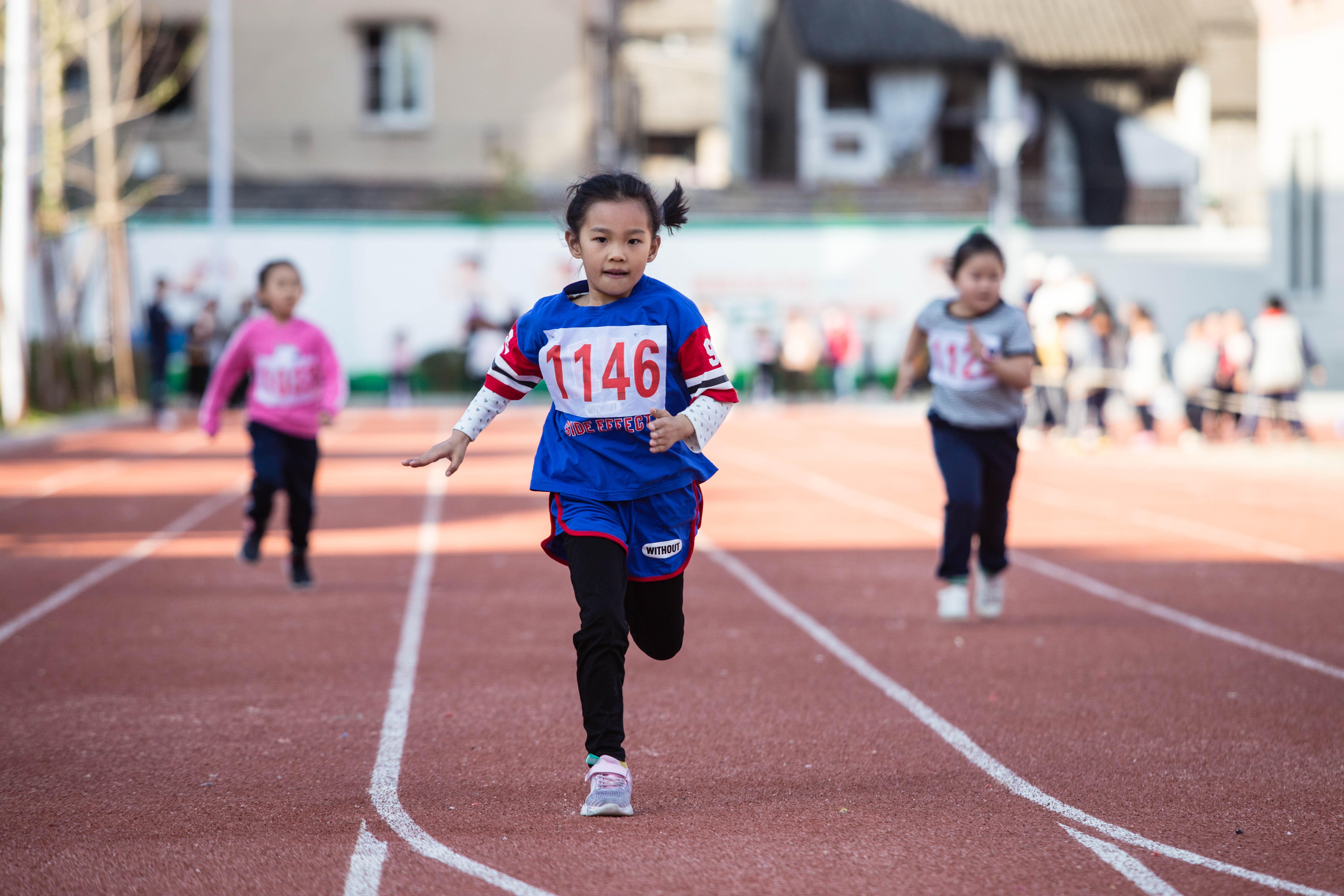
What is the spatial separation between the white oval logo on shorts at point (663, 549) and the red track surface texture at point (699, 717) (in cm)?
75

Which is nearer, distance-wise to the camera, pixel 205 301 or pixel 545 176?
pixel 205 301

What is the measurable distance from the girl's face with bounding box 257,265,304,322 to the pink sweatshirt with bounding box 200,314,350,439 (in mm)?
175

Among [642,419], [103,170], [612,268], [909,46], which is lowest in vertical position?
[642,419]

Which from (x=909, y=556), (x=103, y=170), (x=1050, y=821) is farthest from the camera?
(x=103, y=170)

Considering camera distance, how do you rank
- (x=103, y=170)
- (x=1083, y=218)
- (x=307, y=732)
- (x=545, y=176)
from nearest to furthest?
(x=307, y=732) < (x=103, y=170) < (x=545, y=176) < (x=1083, y=218)

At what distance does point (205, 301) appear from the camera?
2988 cm

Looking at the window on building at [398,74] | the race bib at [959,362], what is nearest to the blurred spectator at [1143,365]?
the race bib at [959,362]

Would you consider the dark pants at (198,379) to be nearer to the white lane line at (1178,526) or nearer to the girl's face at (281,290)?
the white lane line at (1178,526)

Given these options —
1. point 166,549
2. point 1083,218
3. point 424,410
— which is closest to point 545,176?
point 424,410

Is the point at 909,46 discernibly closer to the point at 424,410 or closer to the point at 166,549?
the point at 424,410

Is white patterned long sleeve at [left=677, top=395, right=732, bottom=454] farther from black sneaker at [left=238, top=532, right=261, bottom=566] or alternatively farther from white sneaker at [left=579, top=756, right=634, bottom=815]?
black sneaker at [left=238, top=532, right=261, bottom=566]

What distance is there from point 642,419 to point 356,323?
26673 mm

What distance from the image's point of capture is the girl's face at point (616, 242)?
15.1ft

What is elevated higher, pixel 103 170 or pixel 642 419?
pixel 103 170
